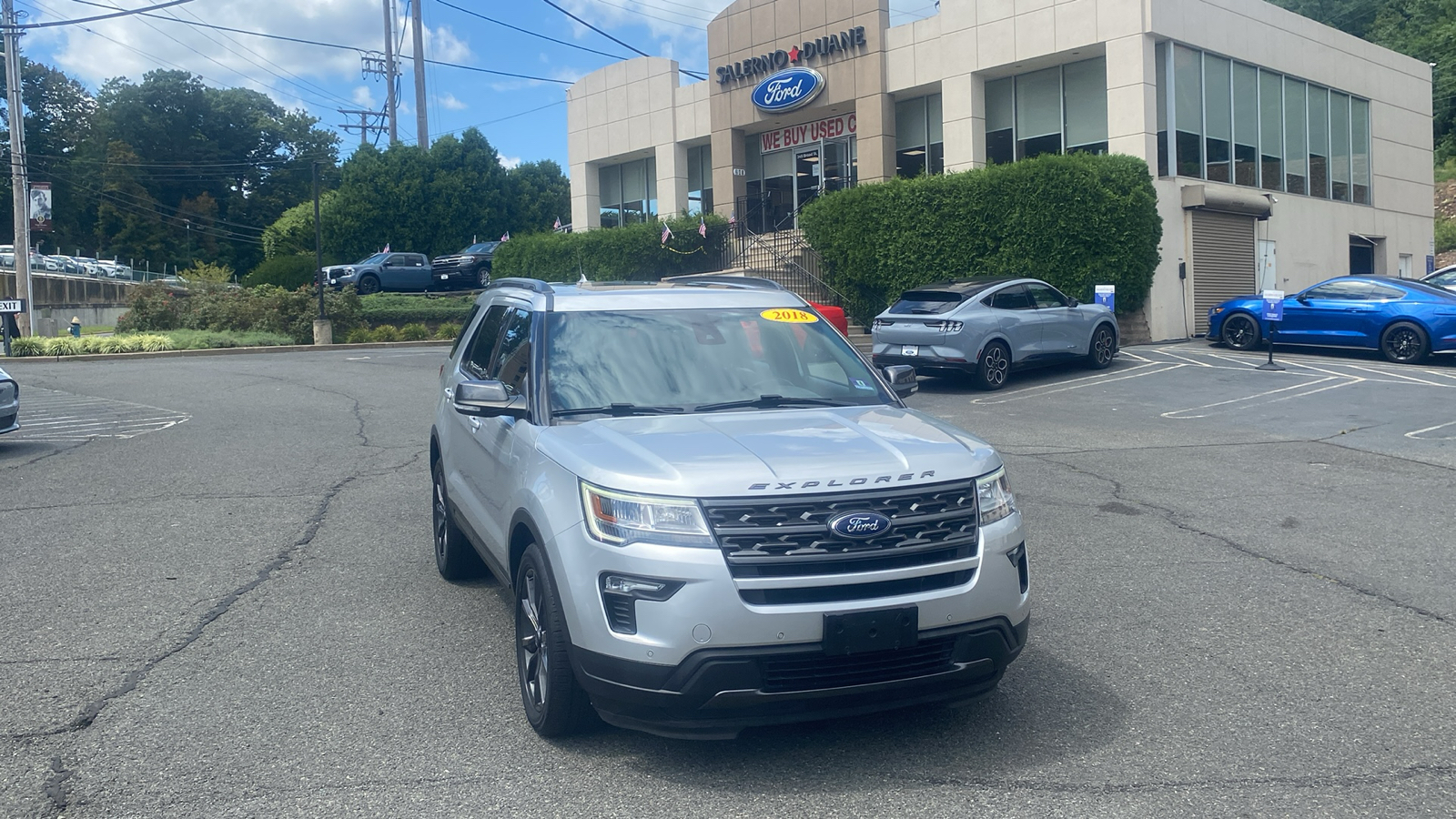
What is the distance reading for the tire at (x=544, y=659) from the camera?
431cm

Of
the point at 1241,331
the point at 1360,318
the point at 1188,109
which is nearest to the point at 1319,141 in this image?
the point at 1188,109

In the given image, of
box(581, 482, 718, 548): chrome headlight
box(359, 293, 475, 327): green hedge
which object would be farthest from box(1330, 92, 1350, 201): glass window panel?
box(581, 482, 718, 548): chrome headlight

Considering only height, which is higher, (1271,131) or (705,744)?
(1271,131)

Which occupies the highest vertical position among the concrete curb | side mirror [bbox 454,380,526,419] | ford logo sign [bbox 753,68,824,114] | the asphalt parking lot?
ford logo sign [bbox 753,68,824,114]

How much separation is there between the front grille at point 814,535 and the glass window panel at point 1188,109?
2312cm

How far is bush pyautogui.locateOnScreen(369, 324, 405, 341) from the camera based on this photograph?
31.4m

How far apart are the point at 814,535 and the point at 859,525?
156 mm

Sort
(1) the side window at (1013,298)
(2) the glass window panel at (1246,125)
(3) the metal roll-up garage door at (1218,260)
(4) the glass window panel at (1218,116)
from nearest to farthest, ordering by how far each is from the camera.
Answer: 1. (1) the side window at (1013,298)
2. (3) the metal roll-up garage door at (1218,260)
3. (4) the glass window panel at (1218,116)
4. (2) the glass window panel at (1246,125)

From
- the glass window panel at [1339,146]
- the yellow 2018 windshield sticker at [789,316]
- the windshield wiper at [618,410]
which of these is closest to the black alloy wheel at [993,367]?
the yellow 2018 windshield sticker at [789,316]

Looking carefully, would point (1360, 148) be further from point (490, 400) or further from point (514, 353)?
point (490, 400)

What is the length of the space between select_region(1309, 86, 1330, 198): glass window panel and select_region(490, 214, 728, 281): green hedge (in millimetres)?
14911

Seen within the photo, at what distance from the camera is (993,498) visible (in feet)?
14.5

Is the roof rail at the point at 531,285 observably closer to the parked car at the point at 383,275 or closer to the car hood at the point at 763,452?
the car hood at the point at 763,452

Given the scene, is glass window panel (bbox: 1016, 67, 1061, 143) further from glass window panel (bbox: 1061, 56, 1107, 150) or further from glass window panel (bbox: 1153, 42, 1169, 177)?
glass window panel (bbox: 1153, 42, 1169, 177)
